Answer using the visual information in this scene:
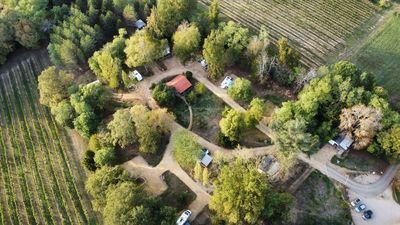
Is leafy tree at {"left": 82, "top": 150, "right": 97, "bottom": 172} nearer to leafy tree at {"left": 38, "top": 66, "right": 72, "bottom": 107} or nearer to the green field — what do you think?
leafy tree at {"left": 38, "top": 66, "right": 72, "bottom": 107}

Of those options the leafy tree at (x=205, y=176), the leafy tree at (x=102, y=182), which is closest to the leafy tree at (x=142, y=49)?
the leafy tree at (x=102, y=182)

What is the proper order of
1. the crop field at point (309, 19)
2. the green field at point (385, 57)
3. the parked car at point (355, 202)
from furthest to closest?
the crop field at point (309, 19) → the green field at point (385, 57) → the parked car at point (355, 202)

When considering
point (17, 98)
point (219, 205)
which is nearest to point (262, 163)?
point (219, 205)

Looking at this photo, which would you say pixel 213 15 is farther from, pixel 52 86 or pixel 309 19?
pixel 52 86

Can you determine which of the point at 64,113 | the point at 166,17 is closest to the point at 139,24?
the point at 166,17

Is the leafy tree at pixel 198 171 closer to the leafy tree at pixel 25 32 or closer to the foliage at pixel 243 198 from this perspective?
the foliage at pixel 243 198
